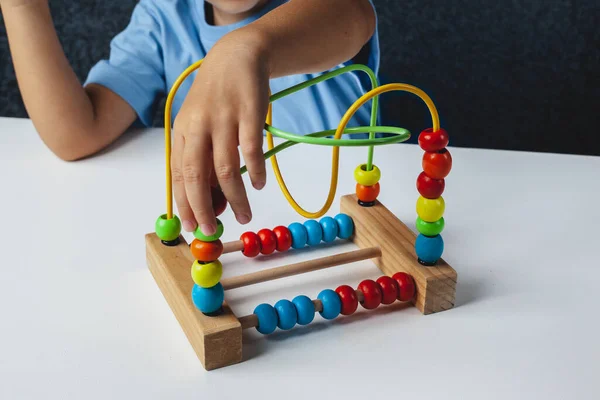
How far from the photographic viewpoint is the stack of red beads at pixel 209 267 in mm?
508

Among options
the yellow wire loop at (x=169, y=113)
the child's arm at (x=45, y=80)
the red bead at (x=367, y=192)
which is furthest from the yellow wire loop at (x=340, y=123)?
the child's arm at (x=45, y=80)

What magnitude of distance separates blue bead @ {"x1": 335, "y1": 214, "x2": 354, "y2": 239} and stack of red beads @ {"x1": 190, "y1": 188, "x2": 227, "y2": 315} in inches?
7.2

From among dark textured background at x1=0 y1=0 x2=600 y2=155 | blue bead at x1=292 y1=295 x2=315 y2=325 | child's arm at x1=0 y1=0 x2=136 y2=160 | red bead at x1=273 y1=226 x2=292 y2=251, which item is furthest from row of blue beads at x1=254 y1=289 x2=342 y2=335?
dark textured background at x1=0 y1=0 x2=600 y2=155

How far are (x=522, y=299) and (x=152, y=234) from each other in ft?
1.05

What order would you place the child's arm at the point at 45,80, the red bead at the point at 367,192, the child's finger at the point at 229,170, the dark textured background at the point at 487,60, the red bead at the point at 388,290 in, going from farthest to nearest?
1. the dark textured background at the point at 487,60
2. the child's arm at the point at 45,80
3. the red bead at the point at 367,192
4. the red bead at the point at 388,290
5. the child's finger at the point at 229,170

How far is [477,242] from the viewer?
0.69 metres

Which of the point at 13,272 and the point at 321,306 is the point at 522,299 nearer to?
the point at 321,306

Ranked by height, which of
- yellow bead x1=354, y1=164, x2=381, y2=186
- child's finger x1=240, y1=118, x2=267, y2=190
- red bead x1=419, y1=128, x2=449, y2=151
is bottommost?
yellow bead x1=354, y1=164, x2=381, y2=186

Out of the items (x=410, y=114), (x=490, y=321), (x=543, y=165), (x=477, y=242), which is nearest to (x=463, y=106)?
(x=410, y=114)

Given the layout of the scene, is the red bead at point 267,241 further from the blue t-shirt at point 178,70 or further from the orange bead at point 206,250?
the blue t-shirt at point 178,70

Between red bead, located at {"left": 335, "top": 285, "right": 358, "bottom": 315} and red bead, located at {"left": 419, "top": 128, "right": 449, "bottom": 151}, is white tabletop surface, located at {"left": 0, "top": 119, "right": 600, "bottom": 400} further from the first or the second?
red bead, located at {"left": 419, "top": 128, "right": 449, "bottom": 151}

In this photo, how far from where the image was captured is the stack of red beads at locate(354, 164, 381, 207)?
675 millimetres

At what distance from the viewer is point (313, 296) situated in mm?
604

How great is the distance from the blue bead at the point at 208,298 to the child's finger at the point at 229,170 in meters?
0.07
